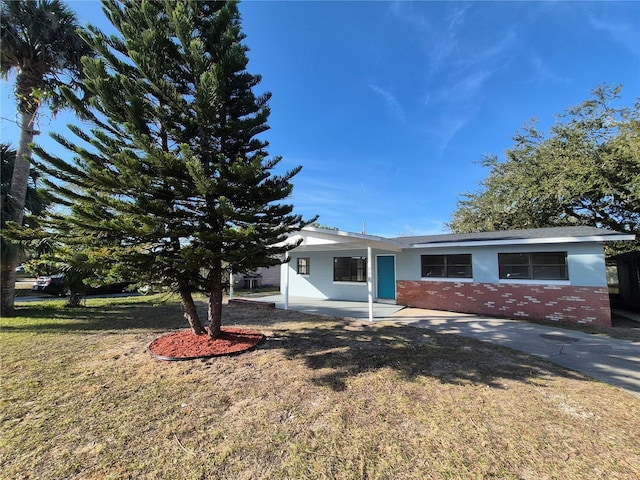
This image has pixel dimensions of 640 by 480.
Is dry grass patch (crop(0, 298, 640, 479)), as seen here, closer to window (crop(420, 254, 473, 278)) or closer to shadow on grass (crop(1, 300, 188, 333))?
shadow on grass (crop(1, 300, 188, 333))

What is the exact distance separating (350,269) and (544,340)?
781cm

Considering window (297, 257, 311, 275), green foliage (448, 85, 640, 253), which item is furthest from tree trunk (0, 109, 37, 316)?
green foliage (448, 85, 640, 253)

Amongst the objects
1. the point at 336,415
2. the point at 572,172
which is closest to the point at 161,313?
the point at 336,415

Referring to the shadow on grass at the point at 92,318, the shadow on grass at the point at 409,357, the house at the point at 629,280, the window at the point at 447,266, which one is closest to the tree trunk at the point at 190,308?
the shadow on grass at the point at 92,318

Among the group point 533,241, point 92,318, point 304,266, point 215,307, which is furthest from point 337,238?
point 92,318

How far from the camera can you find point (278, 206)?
5.88 metres

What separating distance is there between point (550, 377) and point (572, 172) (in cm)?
1346

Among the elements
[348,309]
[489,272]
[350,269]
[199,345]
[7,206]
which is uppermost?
[7,206]

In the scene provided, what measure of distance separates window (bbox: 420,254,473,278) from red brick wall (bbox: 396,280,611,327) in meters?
0.35

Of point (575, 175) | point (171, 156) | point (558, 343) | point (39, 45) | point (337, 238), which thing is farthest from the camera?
point (575, 175)

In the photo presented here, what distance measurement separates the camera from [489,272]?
10.0 meters

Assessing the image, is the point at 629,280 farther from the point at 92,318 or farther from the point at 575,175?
the point at 92,318

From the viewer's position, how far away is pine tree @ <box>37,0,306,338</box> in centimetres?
454

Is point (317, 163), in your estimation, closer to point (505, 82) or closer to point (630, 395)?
point (505, 82)
